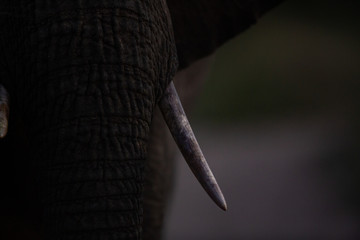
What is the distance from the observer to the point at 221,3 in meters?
2.07

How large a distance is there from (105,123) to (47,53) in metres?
0.13

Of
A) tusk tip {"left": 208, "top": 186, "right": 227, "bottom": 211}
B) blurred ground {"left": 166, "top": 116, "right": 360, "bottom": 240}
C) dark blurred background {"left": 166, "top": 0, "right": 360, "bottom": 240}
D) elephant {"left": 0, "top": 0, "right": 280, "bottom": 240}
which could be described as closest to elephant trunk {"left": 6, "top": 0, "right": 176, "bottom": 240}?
elephant {"left": 0, "top": 0, "right": 280, "bottom": 240}

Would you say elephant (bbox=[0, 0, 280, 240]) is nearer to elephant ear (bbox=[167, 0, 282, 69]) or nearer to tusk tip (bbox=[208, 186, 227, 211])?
tusk tip (bbox=[208, 186, 227, 211])

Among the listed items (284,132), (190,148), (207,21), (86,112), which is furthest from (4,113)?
(284,132)

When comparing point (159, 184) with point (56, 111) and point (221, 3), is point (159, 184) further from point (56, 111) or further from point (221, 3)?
point (56, 111)

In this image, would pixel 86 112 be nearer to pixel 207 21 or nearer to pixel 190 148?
pixel 190 148

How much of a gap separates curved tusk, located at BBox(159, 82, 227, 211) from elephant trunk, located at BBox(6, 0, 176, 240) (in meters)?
0.09

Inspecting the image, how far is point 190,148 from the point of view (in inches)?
59.9

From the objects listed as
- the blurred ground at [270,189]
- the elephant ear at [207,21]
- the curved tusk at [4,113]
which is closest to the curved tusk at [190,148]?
the curved tusk at [4,113]

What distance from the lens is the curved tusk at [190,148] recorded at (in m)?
1.51

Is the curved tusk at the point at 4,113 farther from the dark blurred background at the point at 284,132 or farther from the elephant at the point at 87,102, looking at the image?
the dark blurred background at the point at 284,132

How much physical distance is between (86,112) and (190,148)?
0.20 metres

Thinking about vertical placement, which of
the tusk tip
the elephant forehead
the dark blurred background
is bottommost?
the dark blurred background

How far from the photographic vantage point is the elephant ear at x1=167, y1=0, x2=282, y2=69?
1965 millimetres
